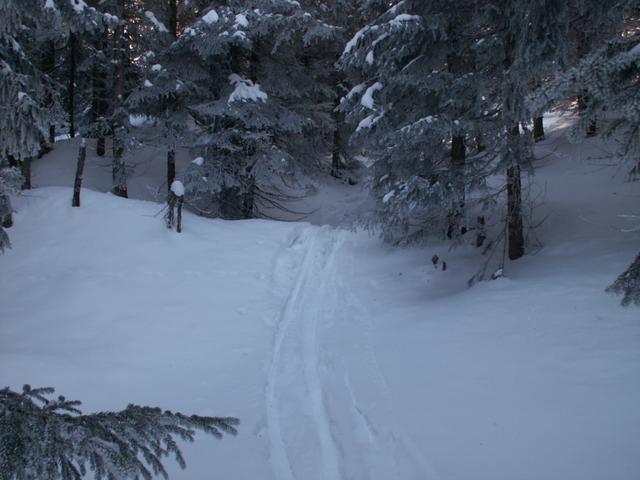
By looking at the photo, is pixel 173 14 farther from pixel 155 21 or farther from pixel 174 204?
pixel 174 204

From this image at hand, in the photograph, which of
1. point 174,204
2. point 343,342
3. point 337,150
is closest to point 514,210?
point 343,342

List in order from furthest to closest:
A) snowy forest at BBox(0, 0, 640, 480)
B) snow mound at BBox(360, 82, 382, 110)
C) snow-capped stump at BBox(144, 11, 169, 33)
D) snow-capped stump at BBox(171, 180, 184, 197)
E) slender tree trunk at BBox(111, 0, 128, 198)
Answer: slender tree trunk at BBox(111, 0, 128, 198) < snow-capped stump at BBox(144, 11, 169, 33) < snow-capped stump at BBox(171, 180, 184, 197) < snow mound at BBox(360, 82, 382, 110) < snowy forest at BBox(0, 0, 640, 480)

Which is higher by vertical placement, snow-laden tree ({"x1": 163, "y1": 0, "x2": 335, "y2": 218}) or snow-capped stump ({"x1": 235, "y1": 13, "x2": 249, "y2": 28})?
snow-capped stump ({"x1": 235, "y1": 13, "x2": 249, "y2": 28})

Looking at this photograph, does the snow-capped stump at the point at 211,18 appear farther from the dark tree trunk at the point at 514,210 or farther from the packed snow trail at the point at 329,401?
the dark tree trunk at the point at 514,210

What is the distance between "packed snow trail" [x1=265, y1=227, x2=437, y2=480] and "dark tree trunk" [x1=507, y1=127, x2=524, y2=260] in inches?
136

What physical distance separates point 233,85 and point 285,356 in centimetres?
1004

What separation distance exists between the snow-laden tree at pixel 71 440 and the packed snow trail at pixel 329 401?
2.47 m

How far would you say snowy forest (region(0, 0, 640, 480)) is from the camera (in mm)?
3923

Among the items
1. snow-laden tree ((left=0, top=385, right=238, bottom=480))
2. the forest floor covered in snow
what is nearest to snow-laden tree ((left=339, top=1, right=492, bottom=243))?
the forest floor covered in snow

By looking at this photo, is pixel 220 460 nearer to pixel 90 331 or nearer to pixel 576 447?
pixel 576 447

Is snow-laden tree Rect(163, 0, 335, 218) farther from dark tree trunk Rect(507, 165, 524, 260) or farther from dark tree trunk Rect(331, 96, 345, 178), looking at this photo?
dark tree trunk Rect(507, 165, 524, 260)

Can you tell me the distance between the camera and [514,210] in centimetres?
866

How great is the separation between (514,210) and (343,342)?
4474 mm

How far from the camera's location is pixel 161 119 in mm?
13938
